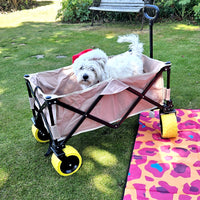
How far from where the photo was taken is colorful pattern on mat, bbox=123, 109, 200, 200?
1.89 m

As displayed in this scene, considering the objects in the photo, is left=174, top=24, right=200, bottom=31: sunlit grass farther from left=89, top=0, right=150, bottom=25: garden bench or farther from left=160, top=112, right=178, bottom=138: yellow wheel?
left=160, top=112, right=178, bottom=138: yellow wheel

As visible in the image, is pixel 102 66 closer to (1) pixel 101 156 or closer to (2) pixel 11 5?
(1) pixel 101 156

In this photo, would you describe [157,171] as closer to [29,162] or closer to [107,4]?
[29,162]

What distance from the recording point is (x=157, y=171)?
211 cm

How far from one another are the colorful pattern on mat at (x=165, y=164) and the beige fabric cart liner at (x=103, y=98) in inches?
16.3

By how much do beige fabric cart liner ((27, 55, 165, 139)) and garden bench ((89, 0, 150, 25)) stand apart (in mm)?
4432

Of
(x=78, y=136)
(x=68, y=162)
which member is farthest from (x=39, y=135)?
(x=68, y=162)

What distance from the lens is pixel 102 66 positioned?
2.37m

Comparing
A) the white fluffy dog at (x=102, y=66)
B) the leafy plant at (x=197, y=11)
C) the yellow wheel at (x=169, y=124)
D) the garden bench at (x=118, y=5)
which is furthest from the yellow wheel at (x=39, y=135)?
the leafy plant at (x=197, y=11)

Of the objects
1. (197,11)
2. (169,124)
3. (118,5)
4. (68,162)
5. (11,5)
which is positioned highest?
(11,5)

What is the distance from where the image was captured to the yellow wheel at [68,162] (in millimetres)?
2066

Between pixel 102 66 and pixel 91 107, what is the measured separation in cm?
54

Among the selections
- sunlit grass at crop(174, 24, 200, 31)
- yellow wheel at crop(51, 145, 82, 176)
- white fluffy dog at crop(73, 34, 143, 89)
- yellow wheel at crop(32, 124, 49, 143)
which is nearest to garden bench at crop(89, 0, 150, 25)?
sunlit grass at crop(174, 24, 200, 31)

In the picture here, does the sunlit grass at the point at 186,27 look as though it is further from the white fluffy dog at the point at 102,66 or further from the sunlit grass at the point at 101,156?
the sunlit grass at the point at 101,156
